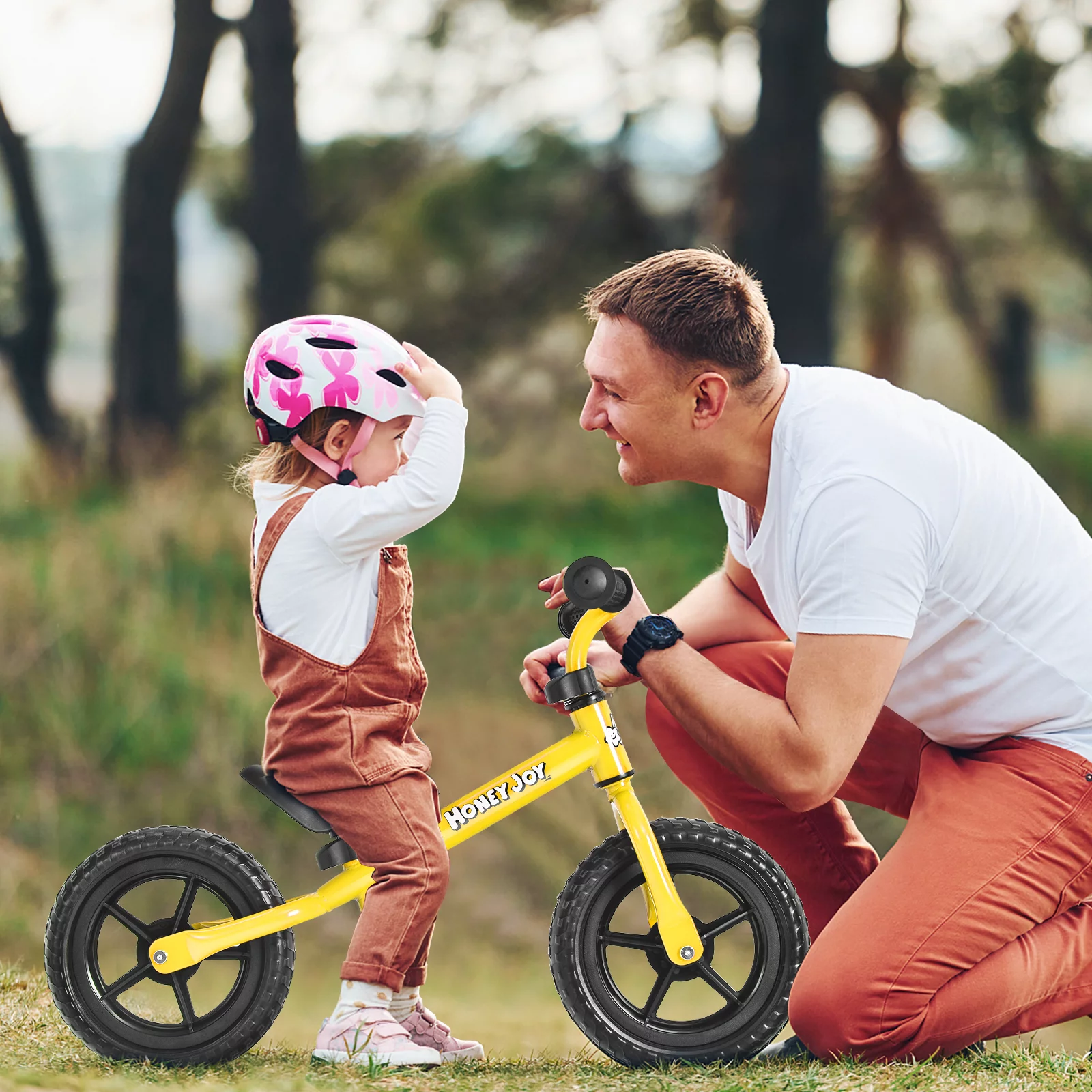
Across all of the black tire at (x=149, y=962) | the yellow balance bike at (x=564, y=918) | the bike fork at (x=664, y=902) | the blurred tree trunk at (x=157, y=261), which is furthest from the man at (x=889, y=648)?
the blurred tree trunk at (x=157, y=261)

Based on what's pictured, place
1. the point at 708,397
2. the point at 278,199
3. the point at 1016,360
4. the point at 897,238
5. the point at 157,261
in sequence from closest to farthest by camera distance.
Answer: the point at 708,397, the point at 157,261, the point at 278,199, the point at 897,238, the point at 1016,360

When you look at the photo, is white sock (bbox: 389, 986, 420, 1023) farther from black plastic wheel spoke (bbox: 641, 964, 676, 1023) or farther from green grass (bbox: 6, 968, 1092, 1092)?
black plastic wheel spoke (bbox: 641, 964, 676, 1023)

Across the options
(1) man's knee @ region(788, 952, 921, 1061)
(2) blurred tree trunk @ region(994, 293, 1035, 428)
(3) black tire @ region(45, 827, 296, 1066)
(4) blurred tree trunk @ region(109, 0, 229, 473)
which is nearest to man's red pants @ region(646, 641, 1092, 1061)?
(1) man's knee @ region(788, 952, 921, 1061)

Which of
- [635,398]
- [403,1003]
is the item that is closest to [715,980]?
[403,1003]

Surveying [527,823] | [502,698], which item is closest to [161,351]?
[502,698]

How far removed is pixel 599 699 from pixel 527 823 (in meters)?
3.04

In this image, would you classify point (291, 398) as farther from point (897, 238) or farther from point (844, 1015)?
point (897, 238)

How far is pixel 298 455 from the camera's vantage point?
8.96ft

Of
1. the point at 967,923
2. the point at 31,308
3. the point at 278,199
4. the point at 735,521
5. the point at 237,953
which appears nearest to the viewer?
the point at 237,953

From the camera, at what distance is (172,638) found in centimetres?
616

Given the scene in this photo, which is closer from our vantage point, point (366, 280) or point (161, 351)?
point (161, 351)

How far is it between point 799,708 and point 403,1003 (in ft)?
3.20

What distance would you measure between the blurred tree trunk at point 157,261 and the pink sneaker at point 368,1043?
6671 millimetres

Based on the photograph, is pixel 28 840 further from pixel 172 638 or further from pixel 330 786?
pixel 330 786
